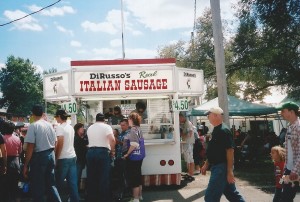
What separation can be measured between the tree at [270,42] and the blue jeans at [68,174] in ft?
38.2

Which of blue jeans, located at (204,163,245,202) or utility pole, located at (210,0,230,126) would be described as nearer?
blue jeans, located at (204,163,245,202)

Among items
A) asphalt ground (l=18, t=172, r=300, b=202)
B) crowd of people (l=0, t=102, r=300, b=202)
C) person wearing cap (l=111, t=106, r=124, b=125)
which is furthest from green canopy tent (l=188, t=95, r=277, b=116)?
crowd of people (l=0, t=102, r=300, b=202)

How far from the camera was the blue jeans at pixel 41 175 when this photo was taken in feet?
17.1

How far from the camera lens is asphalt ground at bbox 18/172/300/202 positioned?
678 centimetres

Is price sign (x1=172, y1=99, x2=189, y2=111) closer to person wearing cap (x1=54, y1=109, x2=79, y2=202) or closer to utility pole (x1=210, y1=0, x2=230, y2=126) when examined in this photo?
utility pole (x1=210, y1=0, x2=230, y2=126)

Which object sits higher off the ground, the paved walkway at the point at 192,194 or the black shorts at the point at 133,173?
the black shorts at the point at 133,173

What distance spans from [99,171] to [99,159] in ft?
0.80

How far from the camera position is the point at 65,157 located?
5844mm

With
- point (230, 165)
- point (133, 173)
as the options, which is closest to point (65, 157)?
point (133, 173)

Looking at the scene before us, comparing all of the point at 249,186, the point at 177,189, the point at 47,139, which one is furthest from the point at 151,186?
the point at 47,139

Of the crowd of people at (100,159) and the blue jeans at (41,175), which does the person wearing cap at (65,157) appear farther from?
the blue jeans at (41,175)

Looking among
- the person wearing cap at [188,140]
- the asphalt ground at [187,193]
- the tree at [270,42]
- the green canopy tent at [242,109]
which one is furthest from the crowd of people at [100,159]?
the tree at [270,42]

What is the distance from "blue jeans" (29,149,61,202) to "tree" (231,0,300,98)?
12.1 meters

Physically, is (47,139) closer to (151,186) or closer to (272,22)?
(151,186)
